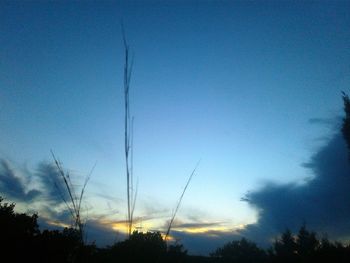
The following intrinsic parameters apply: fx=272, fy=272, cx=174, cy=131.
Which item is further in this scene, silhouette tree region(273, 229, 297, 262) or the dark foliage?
the dark foliage

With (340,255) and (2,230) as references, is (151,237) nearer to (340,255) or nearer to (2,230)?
(2,230)

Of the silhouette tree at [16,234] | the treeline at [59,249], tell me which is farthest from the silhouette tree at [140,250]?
the silhouette tree at [16,234]

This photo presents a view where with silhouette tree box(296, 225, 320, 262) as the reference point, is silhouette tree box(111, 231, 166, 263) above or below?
below

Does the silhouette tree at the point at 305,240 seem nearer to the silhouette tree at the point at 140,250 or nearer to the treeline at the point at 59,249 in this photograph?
the treeline at the point at 59,249

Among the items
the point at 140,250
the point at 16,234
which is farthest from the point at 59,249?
the point at 140,250

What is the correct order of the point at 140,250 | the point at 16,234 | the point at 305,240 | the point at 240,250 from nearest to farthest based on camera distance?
the point at 16,234 < the point at 140,250 < the point at 305,240 < the point at 240,250

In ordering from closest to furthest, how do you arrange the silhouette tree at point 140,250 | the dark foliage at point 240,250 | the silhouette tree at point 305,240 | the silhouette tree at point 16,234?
the silhouette tree at point 16,234 < the silhouette tree at point 140,250 < the silhouette tree at point 305,240 < the dark foliage at point 240,250

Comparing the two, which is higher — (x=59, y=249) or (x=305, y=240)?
(x=305, y=240)

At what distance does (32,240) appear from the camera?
106 ft

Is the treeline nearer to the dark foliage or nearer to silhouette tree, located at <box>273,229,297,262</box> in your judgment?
silhouette tree, located at <box>273,229,297,262</box>

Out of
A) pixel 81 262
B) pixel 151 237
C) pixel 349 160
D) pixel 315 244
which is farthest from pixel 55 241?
pixel 315 244

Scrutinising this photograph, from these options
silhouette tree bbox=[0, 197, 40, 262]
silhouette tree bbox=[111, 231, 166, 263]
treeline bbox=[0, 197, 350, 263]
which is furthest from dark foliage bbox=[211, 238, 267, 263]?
silhouette tree bbox=[0, 197, 40, 262]

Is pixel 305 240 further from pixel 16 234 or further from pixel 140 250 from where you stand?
pixel 16 234

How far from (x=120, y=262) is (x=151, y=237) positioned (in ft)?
31.6
